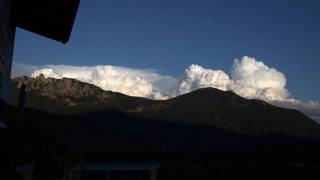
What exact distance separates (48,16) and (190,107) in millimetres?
134819

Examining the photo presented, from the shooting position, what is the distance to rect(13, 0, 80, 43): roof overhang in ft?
19.1

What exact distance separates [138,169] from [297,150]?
59085mm

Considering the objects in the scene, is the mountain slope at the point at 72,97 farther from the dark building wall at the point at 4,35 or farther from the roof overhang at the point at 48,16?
the dark building wall at the point at 4,35

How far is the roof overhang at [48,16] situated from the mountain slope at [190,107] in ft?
358

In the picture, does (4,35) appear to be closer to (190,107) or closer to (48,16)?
(48,16)

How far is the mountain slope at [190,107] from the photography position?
4906 inches

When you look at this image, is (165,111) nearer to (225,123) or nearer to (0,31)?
(225,123)

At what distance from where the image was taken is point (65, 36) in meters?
7.43

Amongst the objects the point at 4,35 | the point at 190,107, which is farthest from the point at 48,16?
the point at 190,107

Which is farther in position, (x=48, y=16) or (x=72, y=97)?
(x=72, y=97)

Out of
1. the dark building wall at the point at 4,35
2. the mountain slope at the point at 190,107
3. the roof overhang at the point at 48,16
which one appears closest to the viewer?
the dark building wall at the point at 4,35

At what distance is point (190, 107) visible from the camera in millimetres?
141000

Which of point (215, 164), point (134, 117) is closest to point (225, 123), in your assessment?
point (134, 117)

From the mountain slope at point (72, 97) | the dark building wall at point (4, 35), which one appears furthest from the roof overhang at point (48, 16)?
the mountain slope at point (72, 97)
